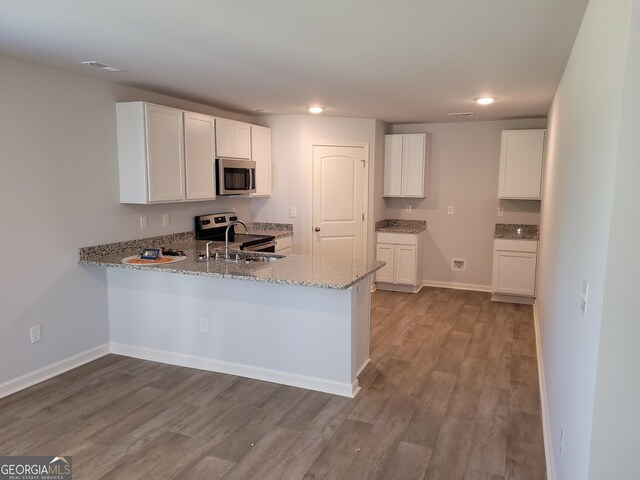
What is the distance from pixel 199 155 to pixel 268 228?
5.52 ft

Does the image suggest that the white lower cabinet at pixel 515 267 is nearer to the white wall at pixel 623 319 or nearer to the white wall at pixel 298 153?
the white wall at pixel 298 153

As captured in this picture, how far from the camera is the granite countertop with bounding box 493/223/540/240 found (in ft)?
18.8

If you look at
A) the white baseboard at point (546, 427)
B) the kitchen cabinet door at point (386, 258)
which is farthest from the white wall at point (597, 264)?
the kitchen cabinet door at point (386, 258)

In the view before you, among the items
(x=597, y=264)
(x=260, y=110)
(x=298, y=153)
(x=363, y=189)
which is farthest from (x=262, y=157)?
(x=597, y=264)

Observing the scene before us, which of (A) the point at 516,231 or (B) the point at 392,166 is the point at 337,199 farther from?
(A) the point at 516,231

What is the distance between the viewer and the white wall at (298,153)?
5723mm

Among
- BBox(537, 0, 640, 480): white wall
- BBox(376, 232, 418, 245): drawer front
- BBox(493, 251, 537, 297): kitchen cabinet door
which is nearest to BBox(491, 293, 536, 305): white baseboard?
BBox(493, 251, 537, 297): kitchen cabinet door

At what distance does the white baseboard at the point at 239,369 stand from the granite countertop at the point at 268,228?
2211mm

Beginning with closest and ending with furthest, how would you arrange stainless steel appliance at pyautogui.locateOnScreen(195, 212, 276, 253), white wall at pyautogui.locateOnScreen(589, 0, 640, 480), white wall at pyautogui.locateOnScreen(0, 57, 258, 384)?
white wall at pyautogui.locateOnScreen(589, 0, 640, 480)
white wall at pyautogui.locateOnScreen(0, 57, 258, 384)
stainless steel appliance at pyautogui.locateOnScreen(195, 212, 276, 253)

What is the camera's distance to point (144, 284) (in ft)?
12.7

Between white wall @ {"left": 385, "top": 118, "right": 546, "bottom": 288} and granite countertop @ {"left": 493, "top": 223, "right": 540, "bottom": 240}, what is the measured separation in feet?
0.23

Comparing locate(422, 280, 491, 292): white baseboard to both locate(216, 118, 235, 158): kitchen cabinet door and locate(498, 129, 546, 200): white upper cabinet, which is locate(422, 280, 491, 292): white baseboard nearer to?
locate(498, 129, 546, 200): white upper cabinet

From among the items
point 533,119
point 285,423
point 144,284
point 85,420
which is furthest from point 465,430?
point 533,119

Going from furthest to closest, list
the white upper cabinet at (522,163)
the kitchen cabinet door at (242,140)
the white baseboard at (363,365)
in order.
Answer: the white upper cabinet at (522,163) → the kitchen cabinet door at (242,140) → the white baseboard at (363,365)
